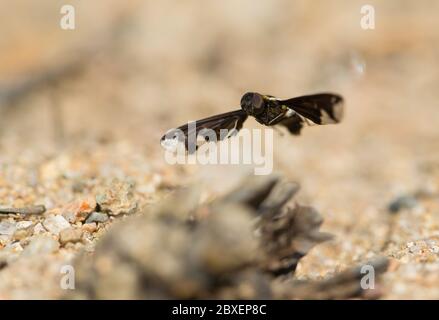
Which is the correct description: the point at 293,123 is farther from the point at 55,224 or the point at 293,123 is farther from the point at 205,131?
the point at 55,224

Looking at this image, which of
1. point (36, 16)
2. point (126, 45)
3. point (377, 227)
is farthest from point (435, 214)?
point (36, 16)

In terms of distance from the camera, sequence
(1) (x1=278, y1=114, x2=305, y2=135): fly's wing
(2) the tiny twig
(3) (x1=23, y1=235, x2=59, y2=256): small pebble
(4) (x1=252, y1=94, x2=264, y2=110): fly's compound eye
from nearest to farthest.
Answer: (3) (x1=23, y1=235, x2=59, y2=256): small pebble < (2) the tiny twig < (4) (x1=252, y1=94, x2=264, y2=110): fly's compound eye < (1) (x1=278, y1=114, x2=305, y2=135): fly's wing

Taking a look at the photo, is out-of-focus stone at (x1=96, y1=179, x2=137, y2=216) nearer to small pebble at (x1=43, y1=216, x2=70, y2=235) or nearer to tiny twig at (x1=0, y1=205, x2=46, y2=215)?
small pebble at (x1=43, y1=216, x2=70, y2=235)

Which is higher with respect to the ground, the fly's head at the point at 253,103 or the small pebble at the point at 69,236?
the fly's head at the point at 253,103

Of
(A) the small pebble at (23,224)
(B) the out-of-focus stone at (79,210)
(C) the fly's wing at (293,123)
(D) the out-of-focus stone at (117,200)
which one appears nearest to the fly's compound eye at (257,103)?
(C) the fly's wing at (293,123)

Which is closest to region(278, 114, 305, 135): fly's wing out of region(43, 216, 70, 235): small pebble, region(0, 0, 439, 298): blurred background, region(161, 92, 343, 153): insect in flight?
region(161, 92, 343, 153): insect in flight

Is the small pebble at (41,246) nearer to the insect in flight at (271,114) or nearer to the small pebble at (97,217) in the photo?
the small pebble at (97,217)

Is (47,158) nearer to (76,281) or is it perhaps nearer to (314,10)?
(76,281)
